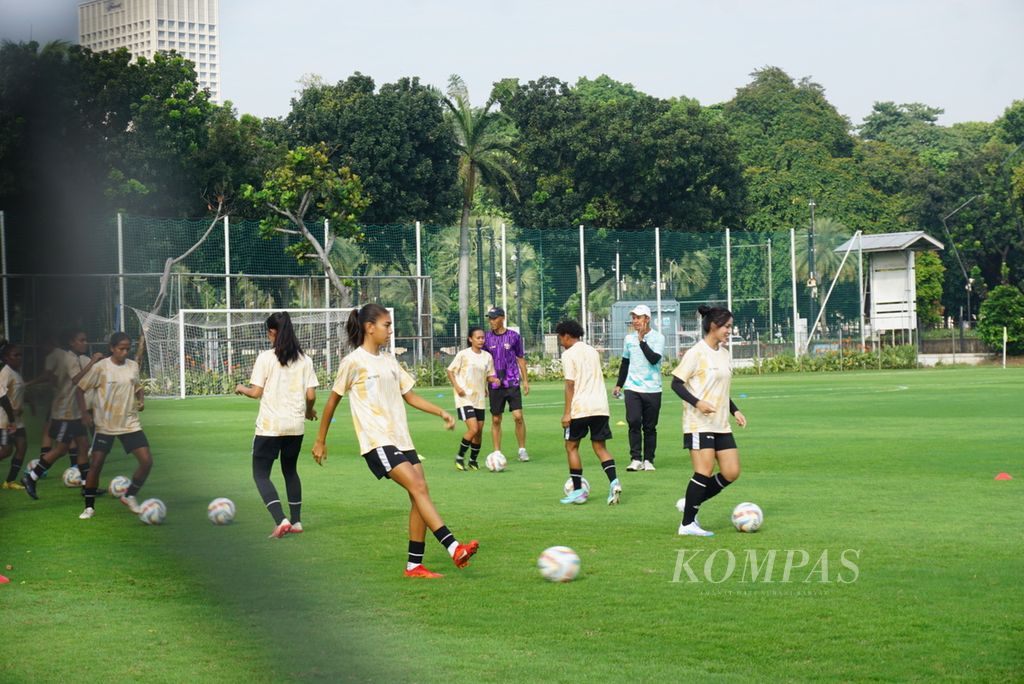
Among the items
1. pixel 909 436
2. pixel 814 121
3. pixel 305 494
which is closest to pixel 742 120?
pixel 814 121

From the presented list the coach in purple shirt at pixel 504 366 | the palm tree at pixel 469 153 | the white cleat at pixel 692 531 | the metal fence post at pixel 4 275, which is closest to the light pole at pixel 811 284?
the palm tree at pixel 469 153

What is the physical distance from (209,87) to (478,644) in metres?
5.20

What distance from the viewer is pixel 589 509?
12.3m

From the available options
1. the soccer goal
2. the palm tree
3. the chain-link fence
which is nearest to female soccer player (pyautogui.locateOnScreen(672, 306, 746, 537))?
the soccer goal

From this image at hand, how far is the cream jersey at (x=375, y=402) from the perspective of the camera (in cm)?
868

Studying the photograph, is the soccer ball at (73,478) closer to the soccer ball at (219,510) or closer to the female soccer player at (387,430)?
the female soccer player at (387,430)

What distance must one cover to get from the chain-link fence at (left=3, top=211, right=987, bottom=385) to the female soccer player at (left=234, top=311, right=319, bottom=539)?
27402mm

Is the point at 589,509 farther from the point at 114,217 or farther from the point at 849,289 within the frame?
the point at 849,289

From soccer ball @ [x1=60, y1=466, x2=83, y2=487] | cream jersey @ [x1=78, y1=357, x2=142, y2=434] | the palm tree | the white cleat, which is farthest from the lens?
the palm tree

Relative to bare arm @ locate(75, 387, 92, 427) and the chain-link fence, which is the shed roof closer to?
the chain-link fence

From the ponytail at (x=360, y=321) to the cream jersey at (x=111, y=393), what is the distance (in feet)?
8.57

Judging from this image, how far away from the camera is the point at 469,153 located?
165 ft

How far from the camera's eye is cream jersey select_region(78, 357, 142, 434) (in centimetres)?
1097

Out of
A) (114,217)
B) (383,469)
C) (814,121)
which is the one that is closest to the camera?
(114,217)
